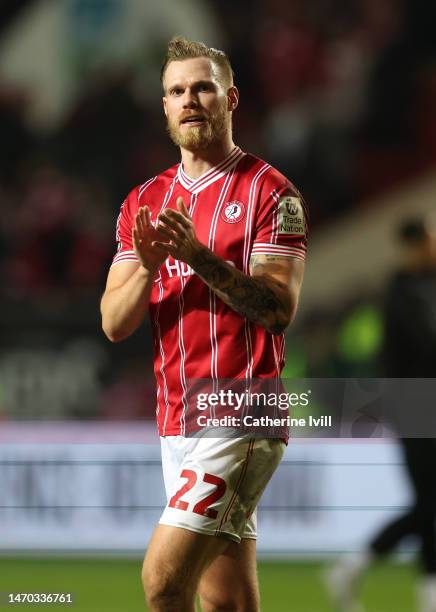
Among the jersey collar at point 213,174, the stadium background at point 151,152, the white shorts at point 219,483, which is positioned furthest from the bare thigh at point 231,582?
the stadium background at point 151,152

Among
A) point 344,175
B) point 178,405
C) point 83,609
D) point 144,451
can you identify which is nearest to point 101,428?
point 144,451

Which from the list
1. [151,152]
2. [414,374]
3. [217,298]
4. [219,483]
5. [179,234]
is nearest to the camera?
[179,234]

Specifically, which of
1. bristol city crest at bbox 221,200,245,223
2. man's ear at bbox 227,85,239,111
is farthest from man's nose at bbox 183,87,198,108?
bristol city crest at bbox 221,200,245,223

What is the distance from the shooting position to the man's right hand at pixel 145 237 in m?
2.50

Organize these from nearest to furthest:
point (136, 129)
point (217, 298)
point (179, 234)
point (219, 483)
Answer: point (179, 234)
point (219, 483)
point (217, 298)
point (136, 129)

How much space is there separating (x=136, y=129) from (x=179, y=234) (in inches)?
290

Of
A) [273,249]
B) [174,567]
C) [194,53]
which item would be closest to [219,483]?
[174,567]

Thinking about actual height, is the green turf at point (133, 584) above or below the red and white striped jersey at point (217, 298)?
below

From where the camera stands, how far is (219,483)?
98.5 inches

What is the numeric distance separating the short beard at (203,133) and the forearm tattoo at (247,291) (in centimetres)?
38

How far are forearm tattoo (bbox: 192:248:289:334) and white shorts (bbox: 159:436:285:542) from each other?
29 cm

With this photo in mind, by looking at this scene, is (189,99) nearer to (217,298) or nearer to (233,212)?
(233,212)

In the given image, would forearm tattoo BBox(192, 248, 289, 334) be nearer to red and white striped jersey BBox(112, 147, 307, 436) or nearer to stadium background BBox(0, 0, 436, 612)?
red and white striped jersey BBox(112, 147, 307, 436)

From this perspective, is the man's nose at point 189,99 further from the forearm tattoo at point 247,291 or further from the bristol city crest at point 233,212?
the forearm tattoo at point 247,291
